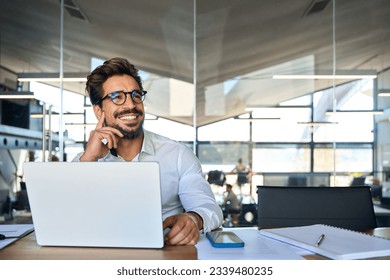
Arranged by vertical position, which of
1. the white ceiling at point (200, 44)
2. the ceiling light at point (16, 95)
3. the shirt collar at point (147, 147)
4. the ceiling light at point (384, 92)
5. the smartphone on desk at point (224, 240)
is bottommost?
the smartphone on desk at point (224, 240)

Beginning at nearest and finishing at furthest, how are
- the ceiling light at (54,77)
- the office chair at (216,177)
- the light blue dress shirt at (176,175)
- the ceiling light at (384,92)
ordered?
the light blue dress shirt at (176,175)
the ceiling light at (54,77)
the office chair at (216,177)
the ceiling light at (384,92)

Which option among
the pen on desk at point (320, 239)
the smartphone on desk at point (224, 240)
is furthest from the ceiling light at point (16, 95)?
the pen on desk at point (320, 239)

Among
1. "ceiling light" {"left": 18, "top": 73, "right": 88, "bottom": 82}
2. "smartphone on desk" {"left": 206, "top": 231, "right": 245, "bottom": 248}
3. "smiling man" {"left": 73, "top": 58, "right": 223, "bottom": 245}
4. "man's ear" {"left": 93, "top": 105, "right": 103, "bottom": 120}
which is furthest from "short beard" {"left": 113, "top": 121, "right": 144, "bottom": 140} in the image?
"ceiling light" {"left": 18, "top": 73, "right": 88, "bottom": 82}

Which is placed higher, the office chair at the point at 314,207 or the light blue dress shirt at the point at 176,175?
the light blue dress shirt at the point at 176,175

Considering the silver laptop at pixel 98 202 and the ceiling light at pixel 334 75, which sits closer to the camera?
the silver laptop at pixel 98 202

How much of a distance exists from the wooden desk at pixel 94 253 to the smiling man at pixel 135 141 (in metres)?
0.58

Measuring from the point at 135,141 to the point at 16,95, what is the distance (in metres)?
3.57

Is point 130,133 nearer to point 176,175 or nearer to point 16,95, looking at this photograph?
point 176,175

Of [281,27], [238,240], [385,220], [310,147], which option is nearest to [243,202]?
[310,147]

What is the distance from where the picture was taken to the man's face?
2059 mm

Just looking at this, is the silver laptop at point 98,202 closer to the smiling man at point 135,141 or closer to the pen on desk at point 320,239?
the pen on desk at point 320,239

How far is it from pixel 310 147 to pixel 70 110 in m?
2.87

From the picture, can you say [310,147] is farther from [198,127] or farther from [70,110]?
[70,110]

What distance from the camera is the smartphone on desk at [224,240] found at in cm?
133
